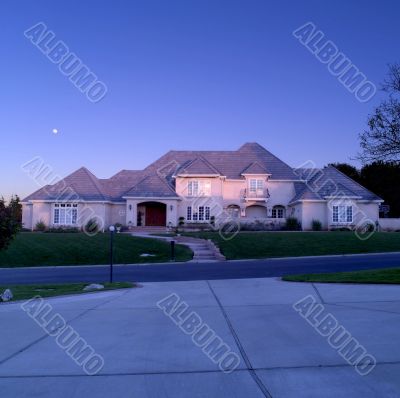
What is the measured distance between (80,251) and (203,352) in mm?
23783

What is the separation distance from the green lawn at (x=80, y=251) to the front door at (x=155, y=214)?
35.8 feet

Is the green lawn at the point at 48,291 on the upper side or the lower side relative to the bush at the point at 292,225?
lower

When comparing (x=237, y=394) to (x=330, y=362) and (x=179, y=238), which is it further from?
(x=179, y=238)

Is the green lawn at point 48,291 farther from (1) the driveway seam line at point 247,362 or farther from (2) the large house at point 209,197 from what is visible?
(2) the large house at point 209,197

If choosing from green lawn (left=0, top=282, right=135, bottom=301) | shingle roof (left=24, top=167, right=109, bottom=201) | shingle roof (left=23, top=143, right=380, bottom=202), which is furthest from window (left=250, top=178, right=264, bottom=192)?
green lawn (left=0, top=282, right=135, bottom=301)

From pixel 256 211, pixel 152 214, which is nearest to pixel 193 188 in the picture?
pixel 152 214

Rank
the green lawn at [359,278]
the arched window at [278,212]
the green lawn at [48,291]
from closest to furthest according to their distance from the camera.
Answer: the green lawn at [48,291] < the green lawn at [359,278] < the arched window at [278,212]

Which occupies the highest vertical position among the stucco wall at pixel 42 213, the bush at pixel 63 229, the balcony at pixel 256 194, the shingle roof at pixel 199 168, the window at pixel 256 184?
the shingle roof at pixel 199 168

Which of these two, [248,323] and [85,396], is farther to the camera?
[248,323]

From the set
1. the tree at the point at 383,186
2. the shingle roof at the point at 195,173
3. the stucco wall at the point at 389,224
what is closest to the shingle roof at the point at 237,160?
the shingle roof at the point at 195,173

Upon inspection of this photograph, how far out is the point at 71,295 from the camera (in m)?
12.7

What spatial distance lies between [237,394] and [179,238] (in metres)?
29.5

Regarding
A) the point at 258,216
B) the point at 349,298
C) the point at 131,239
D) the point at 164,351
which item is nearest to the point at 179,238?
the point at 131,239

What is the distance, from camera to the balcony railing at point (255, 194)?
43500mm
